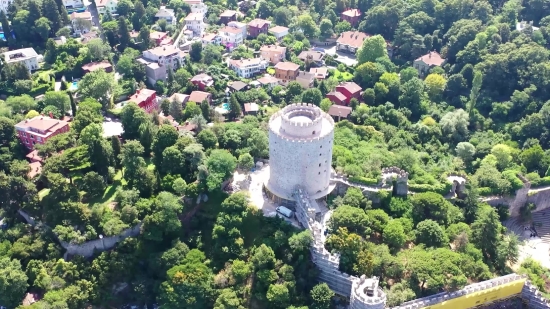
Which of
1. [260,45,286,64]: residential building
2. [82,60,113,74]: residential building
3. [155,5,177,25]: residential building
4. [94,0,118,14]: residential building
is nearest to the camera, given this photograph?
[82,60,113,74]: residential building

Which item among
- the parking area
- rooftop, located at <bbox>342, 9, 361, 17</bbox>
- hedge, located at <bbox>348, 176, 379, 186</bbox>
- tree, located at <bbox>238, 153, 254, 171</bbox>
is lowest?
the parking area

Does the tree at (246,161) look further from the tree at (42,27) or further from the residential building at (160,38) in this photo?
the tree at (42,27)

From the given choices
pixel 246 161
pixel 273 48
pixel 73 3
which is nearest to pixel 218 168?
pixel 246 161

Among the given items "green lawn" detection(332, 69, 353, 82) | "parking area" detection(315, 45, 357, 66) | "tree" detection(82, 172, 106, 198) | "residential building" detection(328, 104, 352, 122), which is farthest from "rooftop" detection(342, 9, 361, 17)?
"tree" detection(82, 172, 106, 198)

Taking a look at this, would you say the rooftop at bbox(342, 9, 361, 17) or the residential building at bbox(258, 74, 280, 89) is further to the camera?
the rooftop at bbox(342, 9, 361, 17)

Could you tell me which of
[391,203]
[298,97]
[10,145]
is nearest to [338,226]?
[391,203]

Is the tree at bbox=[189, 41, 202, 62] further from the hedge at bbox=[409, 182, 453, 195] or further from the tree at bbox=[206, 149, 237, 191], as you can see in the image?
the hedge at bbox=[409, 182, 453, 195]

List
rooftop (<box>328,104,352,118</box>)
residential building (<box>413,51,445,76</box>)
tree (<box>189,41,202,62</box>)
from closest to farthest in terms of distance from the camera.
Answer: rooftop (<box>328,104,352,118</box>) < tree (<box>189,41,202,62</box>) < residential building (<box>413,51,445,76</box>)

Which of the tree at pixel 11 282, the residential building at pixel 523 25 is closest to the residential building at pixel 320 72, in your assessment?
the residential building at pixel 523 25
